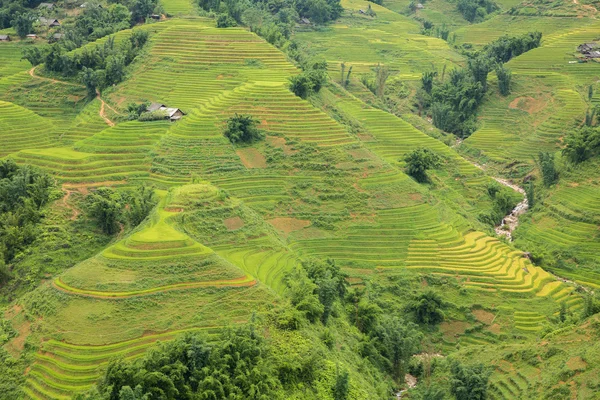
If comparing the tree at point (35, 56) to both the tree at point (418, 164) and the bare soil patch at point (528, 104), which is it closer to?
the tree at point (418, 164)

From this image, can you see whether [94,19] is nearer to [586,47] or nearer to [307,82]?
[307,82]

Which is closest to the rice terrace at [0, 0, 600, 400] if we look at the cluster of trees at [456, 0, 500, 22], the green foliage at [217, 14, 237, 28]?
the green foliage at [217, 14, 237, 28]

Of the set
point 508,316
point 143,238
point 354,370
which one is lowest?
point 508,316

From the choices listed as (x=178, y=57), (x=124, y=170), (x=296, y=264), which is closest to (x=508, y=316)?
(x=296, y=264)

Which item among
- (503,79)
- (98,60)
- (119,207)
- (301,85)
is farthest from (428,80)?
(119,207)

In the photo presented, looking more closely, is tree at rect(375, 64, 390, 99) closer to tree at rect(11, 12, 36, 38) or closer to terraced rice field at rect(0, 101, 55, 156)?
terraced rice field at rect(0, 101, 55, 156)

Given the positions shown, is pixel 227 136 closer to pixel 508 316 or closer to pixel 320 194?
pixel 320 194
